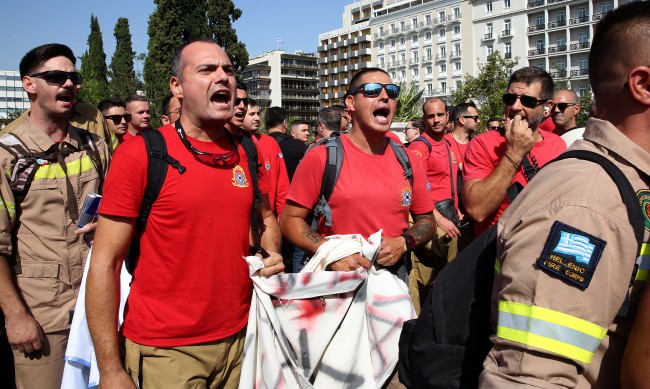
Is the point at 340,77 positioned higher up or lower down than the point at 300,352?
higher up

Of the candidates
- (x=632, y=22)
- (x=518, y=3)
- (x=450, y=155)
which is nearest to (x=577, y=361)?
(x=632, y=22)

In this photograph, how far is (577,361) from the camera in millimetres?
1355

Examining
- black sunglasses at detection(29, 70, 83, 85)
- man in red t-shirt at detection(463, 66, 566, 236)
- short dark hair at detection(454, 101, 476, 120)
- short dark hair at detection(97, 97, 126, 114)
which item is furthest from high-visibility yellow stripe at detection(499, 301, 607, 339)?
short dark hair at detection(454, 101, 476, 120)

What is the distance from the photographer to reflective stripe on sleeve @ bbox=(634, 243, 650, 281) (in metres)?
1.38

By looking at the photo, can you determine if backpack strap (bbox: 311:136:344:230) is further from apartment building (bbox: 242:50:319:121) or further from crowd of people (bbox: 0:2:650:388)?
apartment building (bbox: 242:50:319:121)

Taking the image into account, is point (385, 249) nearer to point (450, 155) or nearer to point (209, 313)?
point (209, 313)

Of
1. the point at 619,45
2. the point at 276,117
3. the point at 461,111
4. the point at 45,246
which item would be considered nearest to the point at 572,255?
the point at 619,45

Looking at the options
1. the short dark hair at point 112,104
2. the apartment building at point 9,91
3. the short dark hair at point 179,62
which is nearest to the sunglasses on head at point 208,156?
the short dark hair at point 179,62

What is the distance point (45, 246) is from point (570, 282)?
3.08 meters

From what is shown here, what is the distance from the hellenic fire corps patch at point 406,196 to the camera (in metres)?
3.67

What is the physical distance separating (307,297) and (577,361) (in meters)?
1.55

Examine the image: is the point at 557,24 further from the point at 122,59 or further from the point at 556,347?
the point at 556,347

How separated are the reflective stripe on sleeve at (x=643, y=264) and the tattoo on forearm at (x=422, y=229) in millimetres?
2206

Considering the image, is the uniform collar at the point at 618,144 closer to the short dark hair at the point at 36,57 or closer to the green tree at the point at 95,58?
the short dark hair at the point at 36,57
